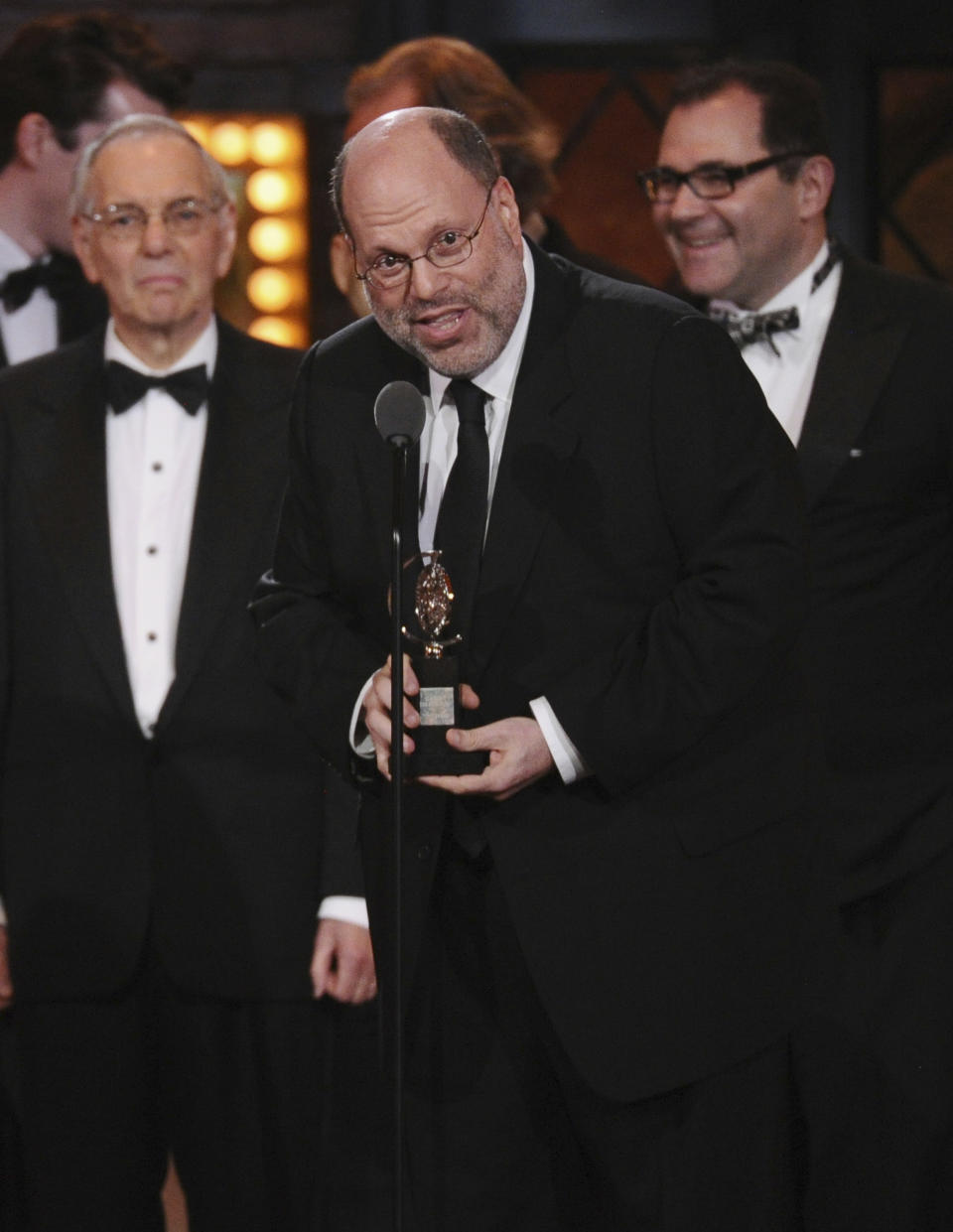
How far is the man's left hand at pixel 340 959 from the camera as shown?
2807mm

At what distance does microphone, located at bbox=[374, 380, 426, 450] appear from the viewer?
1.90m

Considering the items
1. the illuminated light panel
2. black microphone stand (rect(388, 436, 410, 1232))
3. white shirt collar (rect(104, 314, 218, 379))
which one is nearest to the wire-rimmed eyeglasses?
white shirt collar (rect(104, 314, 218, 379))

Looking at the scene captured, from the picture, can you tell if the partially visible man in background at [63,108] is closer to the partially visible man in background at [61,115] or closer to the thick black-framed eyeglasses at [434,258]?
the partially visible man in background at [61,115]

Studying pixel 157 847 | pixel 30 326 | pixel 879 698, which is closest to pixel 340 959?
pixel 157 847

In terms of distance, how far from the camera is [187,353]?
2988mm

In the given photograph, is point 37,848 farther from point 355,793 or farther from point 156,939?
point 355,793

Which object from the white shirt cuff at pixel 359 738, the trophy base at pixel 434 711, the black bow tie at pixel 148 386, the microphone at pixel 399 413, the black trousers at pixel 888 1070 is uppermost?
the microphone at pixel 399 413

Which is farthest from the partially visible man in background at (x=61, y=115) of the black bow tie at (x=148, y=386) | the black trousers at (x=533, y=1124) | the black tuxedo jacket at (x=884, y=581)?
the black trousers at (x=533, y=1124)

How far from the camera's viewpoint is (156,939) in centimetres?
280

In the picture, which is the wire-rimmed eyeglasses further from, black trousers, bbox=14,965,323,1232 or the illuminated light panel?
the illuminated light panel

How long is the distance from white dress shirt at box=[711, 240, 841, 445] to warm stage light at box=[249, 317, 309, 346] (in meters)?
1.99

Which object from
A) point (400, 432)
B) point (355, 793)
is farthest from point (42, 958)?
point (400, 432)

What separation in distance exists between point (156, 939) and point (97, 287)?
1.65 m

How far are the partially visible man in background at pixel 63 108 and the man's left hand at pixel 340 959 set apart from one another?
1.55 metres
